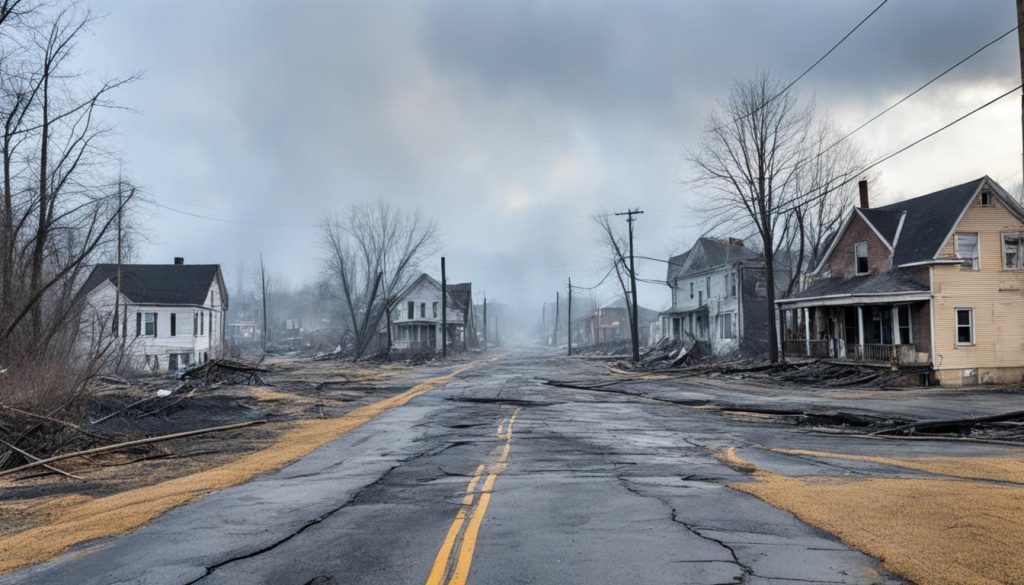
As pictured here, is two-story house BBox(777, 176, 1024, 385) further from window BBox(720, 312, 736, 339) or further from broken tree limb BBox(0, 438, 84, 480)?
broken tree limb BBox(0, 438, 84, 480)

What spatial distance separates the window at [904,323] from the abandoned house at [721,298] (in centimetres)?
1526

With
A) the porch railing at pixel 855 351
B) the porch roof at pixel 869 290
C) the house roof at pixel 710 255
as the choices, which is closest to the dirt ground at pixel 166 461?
the porch roof at pixel 869 290

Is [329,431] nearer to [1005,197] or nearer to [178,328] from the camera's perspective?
[1005,197]

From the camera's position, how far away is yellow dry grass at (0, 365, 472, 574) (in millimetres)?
6340

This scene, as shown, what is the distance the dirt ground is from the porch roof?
20953 mm

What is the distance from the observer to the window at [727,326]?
171 ft

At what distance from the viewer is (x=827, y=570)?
5.05m

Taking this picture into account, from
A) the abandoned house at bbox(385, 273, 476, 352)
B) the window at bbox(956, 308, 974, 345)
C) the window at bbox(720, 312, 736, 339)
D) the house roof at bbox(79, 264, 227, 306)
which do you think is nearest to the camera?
the window at bbox(956, 308, 974, 345)

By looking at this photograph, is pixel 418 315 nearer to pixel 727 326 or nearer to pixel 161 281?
pixel 161 281

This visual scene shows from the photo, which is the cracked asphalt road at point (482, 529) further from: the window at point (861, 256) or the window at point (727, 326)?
the window at point (727, 326)

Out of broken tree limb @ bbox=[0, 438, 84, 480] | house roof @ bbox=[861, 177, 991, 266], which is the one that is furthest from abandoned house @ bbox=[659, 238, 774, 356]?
broken tree limb @ bbox=[0, 438, 84, 480]

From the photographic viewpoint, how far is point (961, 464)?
33.4 feet

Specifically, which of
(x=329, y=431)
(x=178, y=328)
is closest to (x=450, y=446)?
(x=329, y=431)

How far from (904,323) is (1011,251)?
5208 mm
